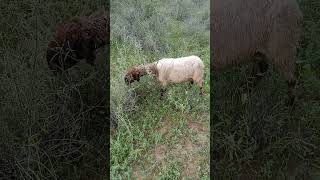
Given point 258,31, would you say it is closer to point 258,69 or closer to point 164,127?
point 258,69

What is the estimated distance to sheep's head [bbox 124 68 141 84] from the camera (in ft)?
6.45

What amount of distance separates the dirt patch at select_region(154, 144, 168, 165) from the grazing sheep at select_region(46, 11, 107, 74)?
525 millimetres

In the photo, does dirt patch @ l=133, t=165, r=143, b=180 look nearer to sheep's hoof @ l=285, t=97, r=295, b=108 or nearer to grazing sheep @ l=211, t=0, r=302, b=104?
grazing sheep @ l=211, t=0, r=302, b=104

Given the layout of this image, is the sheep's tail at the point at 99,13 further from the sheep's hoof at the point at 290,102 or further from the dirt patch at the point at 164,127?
the sheep's hoof at the point at 290,102

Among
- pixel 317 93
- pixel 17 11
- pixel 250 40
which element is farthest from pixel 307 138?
pixel 17 11

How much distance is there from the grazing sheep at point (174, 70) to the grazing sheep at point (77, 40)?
37cm

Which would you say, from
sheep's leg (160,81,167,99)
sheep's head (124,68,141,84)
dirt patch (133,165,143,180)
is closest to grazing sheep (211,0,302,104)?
sheep's leg (160,81,167,99)

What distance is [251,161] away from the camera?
7.03 feet

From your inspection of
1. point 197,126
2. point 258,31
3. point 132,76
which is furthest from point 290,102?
point 132,76

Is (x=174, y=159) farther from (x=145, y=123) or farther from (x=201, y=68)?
(x=201, y=68)

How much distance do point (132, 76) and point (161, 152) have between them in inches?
11.7

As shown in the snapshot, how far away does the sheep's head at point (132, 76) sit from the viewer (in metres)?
1.96

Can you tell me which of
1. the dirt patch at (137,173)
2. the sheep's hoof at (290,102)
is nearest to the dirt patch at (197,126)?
the dirt patch at (137,173)

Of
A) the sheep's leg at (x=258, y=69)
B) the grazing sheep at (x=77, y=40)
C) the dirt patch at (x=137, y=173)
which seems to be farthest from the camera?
the sheep's leg at (x=258, y=69)
